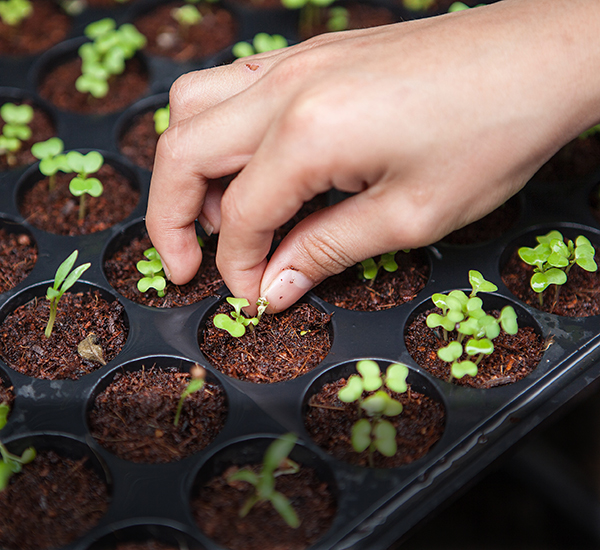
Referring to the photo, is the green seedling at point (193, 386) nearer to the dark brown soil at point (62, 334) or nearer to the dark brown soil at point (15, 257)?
the dark brown soil at point (62, 334)

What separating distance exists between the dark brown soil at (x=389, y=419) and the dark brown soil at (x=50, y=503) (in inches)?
16.5

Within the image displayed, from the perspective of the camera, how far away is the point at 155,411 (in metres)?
1.26

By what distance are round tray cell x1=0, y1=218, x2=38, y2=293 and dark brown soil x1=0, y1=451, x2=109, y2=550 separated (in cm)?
48

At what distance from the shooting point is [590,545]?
188 cm

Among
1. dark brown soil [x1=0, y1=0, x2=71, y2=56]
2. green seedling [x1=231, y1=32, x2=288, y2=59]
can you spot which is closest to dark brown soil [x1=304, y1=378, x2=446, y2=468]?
green seedling [x1=231, y1=32, x2=288, y2=59]

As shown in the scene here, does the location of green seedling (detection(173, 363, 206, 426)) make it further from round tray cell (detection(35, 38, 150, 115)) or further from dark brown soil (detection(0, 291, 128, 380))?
round tray cell (detection(35, 38, 150, 115))

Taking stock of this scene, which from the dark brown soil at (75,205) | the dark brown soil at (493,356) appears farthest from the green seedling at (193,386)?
the dark brown soil at (75,205)

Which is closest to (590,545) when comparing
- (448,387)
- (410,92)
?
(448,387)

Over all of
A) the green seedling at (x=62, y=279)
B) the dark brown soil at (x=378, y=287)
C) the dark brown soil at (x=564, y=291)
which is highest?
the green seedling at (x=62, y=279)

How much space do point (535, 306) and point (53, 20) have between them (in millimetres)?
1851

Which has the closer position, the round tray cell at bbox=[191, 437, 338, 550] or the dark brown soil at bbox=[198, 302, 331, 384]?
the round tray cell at bbox=[191, 437, 338, 550]

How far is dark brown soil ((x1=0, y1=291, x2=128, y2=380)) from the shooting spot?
1.33 metres

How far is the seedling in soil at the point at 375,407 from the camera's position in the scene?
3.64 feet

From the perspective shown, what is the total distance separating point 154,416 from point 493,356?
72 cm
